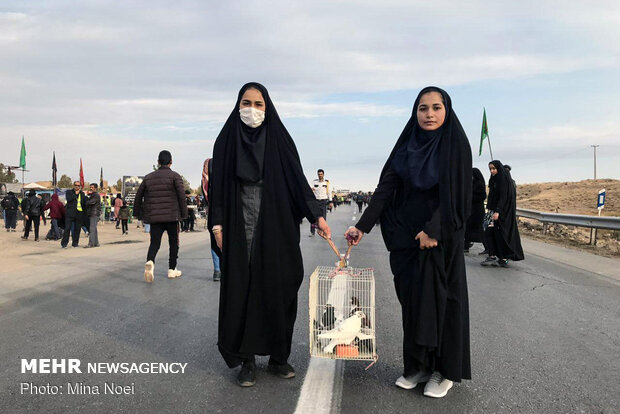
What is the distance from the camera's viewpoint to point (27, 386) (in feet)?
11.9

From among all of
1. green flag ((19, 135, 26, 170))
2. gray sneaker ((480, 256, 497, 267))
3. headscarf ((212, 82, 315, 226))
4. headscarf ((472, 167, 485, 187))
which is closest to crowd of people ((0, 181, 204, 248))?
headscarf ((472, 167, 485, 187))

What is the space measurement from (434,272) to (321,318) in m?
1.04

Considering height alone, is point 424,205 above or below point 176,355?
above

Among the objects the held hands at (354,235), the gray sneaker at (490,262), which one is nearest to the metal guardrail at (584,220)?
the gray sneaker at (490,262)

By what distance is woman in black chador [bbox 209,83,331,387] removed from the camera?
12.4ft

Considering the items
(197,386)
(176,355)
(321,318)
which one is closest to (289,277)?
(321,318)

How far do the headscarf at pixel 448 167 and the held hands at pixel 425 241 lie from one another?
0.10 metres

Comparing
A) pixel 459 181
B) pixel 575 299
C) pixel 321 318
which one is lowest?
pixel 575 299

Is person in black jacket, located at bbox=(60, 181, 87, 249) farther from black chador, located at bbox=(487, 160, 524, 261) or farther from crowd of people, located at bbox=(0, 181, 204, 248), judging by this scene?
black chador, located at bbox=(487, 160, 524, 261)

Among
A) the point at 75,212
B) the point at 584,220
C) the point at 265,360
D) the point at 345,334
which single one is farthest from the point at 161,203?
the point at 584,220

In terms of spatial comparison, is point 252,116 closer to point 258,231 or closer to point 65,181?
point 258,231

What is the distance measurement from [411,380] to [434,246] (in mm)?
999

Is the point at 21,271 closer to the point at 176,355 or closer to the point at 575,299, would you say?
the point at 176,355

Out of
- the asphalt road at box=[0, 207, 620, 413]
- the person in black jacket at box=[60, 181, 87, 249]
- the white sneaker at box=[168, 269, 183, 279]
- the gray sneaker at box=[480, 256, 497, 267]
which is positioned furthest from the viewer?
the person in black jacket at box=[60, 181, 87, 249]
